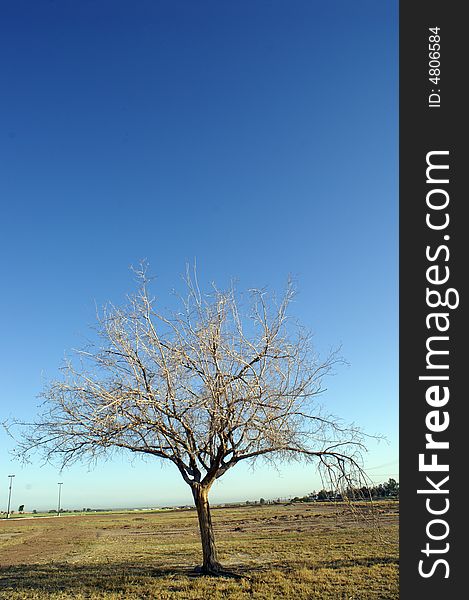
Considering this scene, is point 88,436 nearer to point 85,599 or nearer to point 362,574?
point 85,599

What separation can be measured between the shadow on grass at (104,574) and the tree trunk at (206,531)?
0.98 feet

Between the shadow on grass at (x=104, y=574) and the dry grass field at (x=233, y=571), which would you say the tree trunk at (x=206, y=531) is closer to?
the shadow on grass at (x=104, y=574)

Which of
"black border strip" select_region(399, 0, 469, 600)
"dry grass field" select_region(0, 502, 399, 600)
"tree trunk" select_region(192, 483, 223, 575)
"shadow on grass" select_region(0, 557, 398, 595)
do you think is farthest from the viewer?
"tree trunk" select_region(192, 483, 223, 575)

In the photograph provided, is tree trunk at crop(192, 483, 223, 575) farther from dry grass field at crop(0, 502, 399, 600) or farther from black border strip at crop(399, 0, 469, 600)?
black border strip at crop(399, 0, 469, 600)

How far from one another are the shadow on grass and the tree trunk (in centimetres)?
30

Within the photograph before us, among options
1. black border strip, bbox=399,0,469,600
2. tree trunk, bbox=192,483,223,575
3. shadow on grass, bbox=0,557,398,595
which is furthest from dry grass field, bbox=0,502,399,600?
black border strip, bbox=399,0,469,600

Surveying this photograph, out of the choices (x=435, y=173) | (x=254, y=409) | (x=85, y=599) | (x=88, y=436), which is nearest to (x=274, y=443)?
(x=254, y=409)

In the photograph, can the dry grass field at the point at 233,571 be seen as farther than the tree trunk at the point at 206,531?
No

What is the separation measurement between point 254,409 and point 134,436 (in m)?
3.50

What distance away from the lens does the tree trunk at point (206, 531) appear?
15.0 metres

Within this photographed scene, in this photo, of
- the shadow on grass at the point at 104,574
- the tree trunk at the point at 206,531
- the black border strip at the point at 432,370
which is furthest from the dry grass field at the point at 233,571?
the black border strip at the point at 432,370

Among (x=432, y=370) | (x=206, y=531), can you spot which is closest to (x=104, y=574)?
(x=206, y=531)

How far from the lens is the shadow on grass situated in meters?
14.5

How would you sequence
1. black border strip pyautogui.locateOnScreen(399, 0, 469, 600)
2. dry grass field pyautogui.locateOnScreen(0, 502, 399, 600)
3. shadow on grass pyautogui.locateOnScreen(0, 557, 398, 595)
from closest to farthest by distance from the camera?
black border strip pyautogui.locateOnScreen(399, 0, 469, 600)
dry grass field pyautogui.locateOnScreen(0, 502, 399, 600)
shadow on grass pyautogui.locateOnScreen(0, 557, 398, 595)
